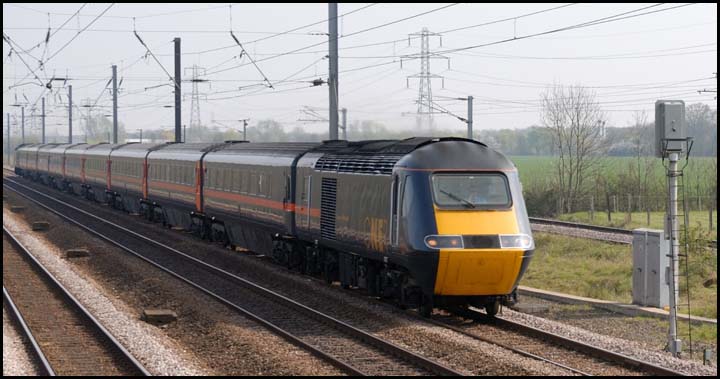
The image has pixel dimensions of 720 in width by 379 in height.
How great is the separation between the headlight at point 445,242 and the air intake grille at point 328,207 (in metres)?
4.91

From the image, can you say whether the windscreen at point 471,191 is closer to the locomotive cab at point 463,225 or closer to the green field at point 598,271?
the locomotive cab at point 463,225

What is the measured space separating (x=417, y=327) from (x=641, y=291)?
22.7 ft

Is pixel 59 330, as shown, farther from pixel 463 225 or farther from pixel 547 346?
pixel 547 346

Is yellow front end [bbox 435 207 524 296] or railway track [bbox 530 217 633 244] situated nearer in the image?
yellow front end [bbox 435 207 524 296]

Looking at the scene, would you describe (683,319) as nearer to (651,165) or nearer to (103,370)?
(103,370)

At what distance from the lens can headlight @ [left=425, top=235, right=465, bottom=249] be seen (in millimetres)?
16656

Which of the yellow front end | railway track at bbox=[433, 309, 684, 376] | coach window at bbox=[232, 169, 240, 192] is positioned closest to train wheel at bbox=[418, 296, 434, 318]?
railway track at bbox=[433, 309, 684, 376]

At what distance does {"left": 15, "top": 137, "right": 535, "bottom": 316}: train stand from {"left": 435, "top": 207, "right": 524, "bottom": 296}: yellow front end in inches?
0.7

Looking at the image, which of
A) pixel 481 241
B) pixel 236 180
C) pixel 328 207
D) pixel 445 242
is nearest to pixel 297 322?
pixel 445 242

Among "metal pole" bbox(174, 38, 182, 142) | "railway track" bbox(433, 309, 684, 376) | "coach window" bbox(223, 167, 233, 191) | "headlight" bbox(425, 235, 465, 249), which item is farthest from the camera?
"metal pole" bbox(174, 38, 182, 142)

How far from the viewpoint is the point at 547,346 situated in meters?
15.2

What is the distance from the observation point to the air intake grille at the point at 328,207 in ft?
70.4

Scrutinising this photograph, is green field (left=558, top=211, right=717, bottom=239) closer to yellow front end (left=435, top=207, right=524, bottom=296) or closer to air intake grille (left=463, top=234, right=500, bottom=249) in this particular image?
yellow front end (left=435, top=207, right=524, bottom=296)

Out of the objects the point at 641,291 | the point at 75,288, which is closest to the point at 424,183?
the point at 641,291
